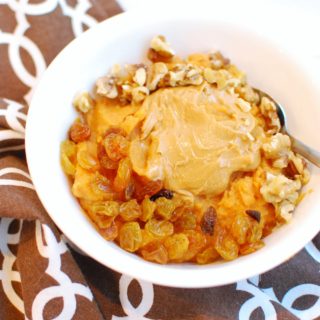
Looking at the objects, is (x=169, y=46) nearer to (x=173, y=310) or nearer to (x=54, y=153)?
(x=54, y=153)

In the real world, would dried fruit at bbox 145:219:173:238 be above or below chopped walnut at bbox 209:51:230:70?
below

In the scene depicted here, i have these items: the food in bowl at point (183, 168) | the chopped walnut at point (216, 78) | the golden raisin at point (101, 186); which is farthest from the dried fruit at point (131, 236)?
the chopped walnut at point (216, 78)

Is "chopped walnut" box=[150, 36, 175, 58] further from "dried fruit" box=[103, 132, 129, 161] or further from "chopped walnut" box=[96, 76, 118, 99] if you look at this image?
"dried fruit" box=[103, 132, 129, 161]

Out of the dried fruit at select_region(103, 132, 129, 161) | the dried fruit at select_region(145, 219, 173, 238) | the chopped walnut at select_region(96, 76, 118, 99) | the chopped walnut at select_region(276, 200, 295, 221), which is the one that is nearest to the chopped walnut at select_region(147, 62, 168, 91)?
the chopped walnut at select_region(96, 76, 118, 99)

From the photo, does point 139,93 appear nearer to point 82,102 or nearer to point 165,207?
point 82,102

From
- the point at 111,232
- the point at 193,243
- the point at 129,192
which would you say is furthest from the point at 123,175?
the point at 193,243
